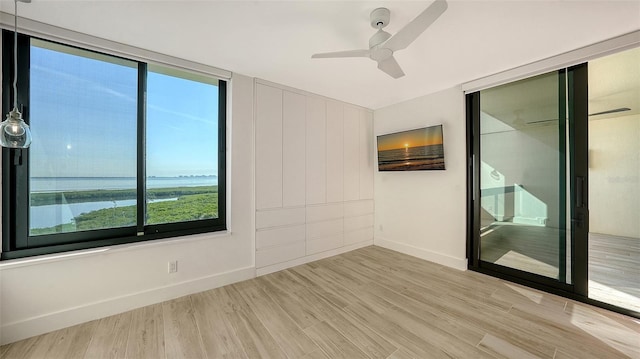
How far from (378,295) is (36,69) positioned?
154 inches

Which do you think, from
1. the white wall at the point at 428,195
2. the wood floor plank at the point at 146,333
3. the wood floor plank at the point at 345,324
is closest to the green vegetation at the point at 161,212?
the wood floor plank at the point at 146,333

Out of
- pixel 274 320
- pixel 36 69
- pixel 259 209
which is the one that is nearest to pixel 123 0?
pixel 36 69

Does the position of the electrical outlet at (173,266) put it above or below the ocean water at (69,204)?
below

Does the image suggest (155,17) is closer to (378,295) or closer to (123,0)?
(123,0)

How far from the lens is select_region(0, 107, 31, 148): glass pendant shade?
57.9 inches

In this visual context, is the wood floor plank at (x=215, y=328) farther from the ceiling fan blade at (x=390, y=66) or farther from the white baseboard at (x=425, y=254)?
the white baseboard at (x=425, y=254)

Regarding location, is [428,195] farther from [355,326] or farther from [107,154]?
[107,154]

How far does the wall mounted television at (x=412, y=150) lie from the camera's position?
3.32 metres

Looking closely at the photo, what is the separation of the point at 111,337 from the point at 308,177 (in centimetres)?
261

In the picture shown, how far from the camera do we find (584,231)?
→ 2.29m

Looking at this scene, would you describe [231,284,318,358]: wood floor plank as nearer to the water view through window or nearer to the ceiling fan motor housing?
the water view through window

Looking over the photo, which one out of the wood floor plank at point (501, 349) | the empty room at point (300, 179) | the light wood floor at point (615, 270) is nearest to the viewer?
the wood floor plank at point (501, 349)

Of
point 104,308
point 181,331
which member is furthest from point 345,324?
point 104,308

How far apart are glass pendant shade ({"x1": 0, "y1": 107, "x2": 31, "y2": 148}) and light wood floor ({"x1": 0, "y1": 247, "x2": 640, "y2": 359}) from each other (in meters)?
1.54
